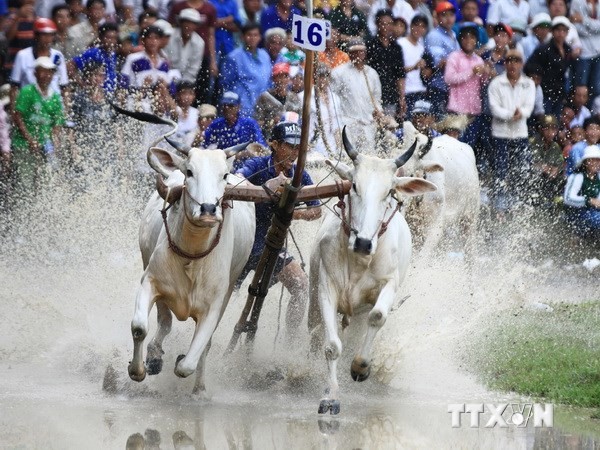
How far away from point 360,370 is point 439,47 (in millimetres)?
A: 7840

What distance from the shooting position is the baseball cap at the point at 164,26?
14938mm

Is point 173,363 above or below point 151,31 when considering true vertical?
below

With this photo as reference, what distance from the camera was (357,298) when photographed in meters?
10.1

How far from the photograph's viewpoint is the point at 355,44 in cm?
1552

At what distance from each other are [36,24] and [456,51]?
498cm

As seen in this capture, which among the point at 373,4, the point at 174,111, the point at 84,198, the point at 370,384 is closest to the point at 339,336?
the point at 370,384

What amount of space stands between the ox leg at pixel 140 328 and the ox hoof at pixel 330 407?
117 cm

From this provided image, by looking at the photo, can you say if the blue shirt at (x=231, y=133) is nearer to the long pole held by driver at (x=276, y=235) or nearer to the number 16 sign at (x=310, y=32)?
the long pole held by driver at (x=276, y=235)

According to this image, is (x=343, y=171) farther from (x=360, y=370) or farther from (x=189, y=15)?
(x=189, y=15)

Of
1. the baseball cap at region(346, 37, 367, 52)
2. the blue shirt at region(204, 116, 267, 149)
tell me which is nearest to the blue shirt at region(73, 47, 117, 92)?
the blue shirt at region(204, 116, 267, 149)

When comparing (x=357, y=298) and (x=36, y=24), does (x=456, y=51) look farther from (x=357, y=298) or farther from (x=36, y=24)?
(x=357, y=298)

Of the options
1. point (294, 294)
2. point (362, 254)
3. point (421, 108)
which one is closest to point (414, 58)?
point (421, 108)

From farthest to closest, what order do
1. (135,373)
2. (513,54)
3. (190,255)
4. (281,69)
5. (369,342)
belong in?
1. (513,54)
2. (281,69)
3. (369,342)
4. (190,255)
5. (135,373)

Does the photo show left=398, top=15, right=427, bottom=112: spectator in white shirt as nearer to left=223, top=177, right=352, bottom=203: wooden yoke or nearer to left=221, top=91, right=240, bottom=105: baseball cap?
left=221, top=91, right=240, bottom=105: baseball cap
